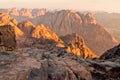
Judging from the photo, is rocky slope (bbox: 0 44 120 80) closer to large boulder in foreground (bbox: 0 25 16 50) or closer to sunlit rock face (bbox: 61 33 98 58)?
large boulder in foreground (bbox: 0 25 16 50)

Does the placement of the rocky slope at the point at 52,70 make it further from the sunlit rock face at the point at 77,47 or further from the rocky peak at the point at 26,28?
A: the rocky peak at the point at 26,28

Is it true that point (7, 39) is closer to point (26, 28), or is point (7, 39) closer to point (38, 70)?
point (38, 70)

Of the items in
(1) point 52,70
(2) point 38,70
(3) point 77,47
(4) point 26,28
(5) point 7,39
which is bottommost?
(3) point 77,47

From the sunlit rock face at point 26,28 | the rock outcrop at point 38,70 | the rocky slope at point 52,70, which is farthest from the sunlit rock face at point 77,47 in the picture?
the rock outcrop at point 38,70

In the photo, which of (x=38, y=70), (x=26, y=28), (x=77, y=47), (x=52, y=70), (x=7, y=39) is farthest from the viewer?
(x=26, y=28)

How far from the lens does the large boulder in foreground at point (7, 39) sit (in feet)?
158

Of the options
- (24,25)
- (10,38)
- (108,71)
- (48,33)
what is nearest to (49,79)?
(108,71)

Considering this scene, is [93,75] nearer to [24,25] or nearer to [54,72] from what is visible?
[54,72]

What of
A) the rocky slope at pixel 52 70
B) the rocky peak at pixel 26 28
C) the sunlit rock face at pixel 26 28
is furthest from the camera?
the rocky peak at pixel 26 28

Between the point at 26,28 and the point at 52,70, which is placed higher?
the point at 52,70

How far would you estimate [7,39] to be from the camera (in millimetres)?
49688

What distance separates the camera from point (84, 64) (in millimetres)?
35062

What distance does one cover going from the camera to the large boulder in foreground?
48250mm

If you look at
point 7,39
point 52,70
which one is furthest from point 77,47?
point 52,70
